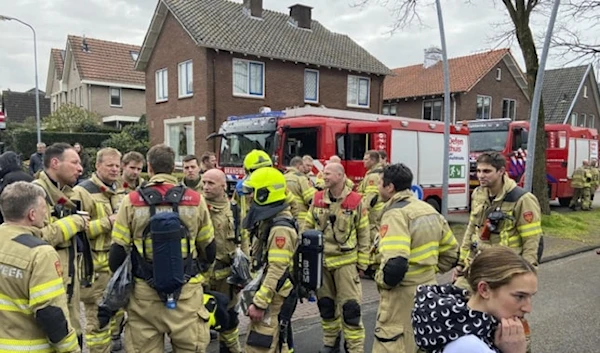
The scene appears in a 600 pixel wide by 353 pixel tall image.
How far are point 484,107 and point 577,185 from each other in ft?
50.9

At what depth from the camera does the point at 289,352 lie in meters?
3.62

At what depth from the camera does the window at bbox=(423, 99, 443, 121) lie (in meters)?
30.7

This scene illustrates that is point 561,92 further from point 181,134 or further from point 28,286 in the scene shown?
point 28,286

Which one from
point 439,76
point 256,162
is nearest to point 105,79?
point 439,76

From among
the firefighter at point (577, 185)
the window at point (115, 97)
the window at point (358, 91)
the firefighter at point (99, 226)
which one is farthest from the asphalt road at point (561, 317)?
the window at point (115, 97)

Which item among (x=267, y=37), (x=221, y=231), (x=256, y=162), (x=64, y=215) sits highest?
(x=267, y=37)

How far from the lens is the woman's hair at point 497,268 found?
176 centimetres

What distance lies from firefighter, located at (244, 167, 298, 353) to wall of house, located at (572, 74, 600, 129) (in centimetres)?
4136

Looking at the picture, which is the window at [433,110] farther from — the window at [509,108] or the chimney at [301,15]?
the chimney at [301,15]

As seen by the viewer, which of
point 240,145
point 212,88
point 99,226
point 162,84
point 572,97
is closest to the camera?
point 99,226

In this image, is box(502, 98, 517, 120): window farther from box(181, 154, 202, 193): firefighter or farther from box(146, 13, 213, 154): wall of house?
box(181, 154, 202, 193): firefighter

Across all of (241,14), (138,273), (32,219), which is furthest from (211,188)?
(241,14)

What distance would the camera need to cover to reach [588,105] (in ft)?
130

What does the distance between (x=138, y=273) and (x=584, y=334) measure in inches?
193
